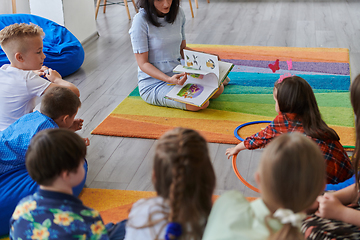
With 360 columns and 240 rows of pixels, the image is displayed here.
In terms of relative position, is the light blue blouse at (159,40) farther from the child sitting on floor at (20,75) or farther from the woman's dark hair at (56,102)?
the woman's dark hair at (56,102)

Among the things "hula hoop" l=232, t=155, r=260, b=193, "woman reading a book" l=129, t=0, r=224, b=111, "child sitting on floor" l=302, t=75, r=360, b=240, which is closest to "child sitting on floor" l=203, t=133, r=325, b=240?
"child sitting on floor" l=302, t=75, r=360, b=240

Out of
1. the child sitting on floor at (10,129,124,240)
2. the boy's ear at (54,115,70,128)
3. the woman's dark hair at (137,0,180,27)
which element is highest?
the woman's dark hair at (137,0,180,27)

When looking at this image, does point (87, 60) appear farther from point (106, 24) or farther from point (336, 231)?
point (336, 231)

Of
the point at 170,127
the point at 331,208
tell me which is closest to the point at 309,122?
the point at 331,208

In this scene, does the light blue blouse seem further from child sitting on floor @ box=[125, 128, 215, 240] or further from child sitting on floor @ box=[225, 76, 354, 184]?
child sitting on floor @ box=[125, 128, 215, 240]

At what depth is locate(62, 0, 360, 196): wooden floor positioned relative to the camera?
1.90 meters

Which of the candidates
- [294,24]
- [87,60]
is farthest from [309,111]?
[294,24]

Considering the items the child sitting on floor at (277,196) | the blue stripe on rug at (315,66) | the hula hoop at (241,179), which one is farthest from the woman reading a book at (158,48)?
the child sitting on floor at (277,196)

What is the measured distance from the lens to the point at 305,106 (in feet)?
4.94

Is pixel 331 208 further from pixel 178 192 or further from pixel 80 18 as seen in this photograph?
pixel 80 18

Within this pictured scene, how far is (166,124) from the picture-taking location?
91.1 inches

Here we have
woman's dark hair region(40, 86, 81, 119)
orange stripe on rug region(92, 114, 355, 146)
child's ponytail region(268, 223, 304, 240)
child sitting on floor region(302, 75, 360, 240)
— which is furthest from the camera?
orange stripe on rug region(92, 114, 355, 146)

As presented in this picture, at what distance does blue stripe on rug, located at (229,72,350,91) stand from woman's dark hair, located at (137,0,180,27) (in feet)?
2.49

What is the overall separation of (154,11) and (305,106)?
1.31 m
